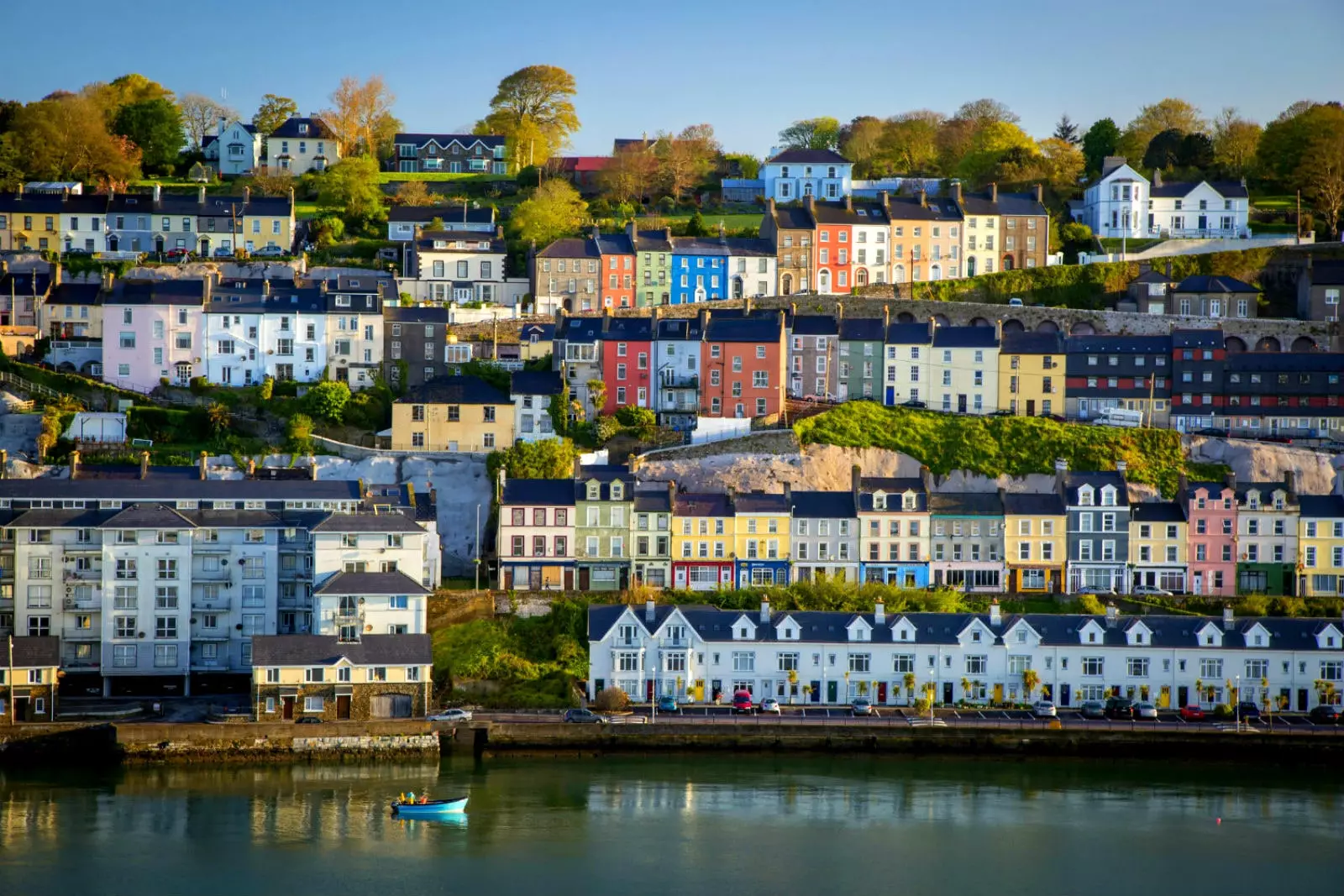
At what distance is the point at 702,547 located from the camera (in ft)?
184

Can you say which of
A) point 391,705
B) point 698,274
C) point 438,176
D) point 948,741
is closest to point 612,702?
point 391,705

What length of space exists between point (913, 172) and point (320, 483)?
48.0 metres

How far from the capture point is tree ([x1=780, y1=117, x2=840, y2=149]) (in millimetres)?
103312

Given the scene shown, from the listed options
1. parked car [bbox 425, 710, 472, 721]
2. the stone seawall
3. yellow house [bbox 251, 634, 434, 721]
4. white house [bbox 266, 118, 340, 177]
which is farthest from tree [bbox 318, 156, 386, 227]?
the stone seawall

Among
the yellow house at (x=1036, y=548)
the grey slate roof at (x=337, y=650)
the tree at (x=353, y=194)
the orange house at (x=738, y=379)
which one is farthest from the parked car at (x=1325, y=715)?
the tree at (x=353, y=194)

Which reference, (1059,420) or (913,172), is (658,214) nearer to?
(913,172)

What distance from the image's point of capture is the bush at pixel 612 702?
48.9 metres

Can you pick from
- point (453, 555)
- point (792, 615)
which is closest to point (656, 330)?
point (453, 555)

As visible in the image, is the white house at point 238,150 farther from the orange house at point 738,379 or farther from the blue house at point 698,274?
the orange house at point 738,379

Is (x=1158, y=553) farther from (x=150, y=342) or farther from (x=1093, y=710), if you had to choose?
(x=150, y=342)

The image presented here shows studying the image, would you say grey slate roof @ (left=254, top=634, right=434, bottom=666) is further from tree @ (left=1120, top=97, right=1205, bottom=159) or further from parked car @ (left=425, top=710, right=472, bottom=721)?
tree @ (left=1120, top=97, right=1205, bottom=159)

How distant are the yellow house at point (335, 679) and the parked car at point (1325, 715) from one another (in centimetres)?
2255

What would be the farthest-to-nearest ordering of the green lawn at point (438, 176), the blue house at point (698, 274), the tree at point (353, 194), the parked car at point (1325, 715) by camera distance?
the green lawn at point (438, 176)
the tree at point (353, 194)
the blue house at point (698, 274)
the parked car at point (1325, 715)

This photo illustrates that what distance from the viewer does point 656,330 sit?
65375 mm
